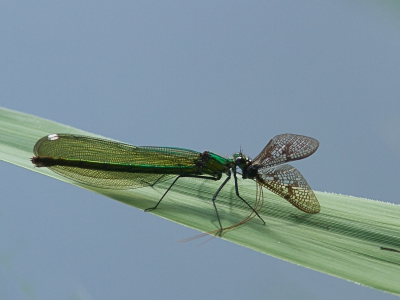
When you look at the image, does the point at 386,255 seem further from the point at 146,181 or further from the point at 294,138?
the point at 146,181

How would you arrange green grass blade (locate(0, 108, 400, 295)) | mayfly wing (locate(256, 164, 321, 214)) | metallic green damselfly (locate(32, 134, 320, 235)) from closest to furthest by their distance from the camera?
1. green grass blade (locate(0, 108, 400, 295))
2. mayfly wing (locate(256, 164, 321, 214))
3. metallic green damselfly (locate(32, 134, 320, 235))

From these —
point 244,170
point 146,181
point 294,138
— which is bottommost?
point 146,181

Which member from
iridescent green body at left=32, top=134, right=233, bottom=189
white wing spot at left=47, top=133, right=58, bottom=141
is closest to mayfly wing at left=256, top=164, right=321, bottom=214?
iridescent green body at left=32, top=134, right=233, bottom=189

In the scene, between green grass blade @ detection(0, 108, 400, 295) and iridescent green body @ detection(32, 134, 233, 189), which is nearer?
green grass blade @ detection(0, 108, 400, 295)

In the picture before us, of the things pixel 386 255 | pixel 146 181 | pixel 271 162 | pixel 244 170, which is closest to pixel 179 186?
pixel 146 181

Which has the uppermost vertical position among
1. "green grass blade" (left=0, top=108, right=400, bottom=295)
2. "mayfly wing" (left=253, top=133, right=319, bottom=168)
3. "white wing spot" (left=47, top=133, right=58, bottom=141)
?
"mayfly wing" (left=253, top=133, right=319, bottom=168)

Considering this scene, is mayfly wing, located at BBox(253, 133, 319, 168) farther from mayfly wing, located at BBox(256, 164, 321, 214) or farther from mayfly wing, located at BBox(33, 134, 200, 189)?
mayfly wing, located at BBox(33, 134, 200, 189)

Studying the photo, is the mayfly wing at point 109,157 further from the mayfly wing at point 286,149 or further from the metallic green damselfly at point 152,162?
the mayfly wing at point 286,149

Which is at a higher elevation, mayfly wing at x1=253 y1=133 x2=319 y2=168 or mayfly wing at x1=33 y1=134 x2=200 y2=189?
mayfly wing at x1=253 y1=133 x2=319 y2=168
